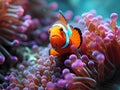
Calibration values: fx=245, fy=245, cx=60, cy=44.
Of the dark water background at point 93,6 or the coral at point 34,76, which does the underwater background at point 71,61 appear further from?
the dark water background at point 93,6

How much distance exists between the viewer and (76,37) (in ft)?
→ 5.86

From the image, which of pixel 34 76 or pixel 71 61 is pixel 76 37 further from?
pixel 34 76

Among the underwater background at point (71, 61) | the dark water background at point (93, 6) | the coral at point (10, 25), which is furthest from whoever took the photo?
the dark water background at point (93, 6)

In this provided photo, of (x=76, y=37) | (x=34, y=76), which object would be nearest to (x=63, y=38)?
(x=76, y=37)

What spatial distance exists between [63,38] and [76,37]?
0.12m

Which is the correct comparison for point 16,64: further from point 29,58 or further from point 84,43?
point 84,43

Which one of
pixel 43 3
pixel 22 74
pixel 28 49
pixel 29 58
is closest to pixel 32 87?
pixel 22 74

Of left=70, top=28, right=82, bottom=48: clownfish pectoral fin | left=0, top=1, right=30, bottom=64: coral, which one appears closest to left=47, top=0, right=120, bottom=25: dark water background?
left=0, top=1, right=30, bottom=64: coral

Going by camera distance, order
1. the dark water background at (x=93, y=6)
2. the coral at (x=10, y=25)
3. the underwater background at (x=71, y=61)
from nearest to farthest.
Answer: the underwater background at (x=71, y=61)
the coral at (x=10, y=25)
the dark water background at (x=93, y=6)

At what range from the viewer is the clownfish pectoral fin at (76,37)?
177cm

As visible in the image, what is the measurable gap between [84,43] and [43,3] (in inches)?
61.0

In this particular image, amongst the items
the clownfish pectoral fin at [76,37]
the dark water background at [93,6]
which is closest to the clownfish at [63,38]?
the clownfish pectoral fin at [76,37]

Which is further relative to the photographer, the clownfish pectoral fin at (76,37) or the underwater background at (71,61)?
the clownfish pectoral fin at (76,37)

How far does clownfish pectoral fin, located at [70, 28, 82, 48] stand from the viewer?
1768 mm
